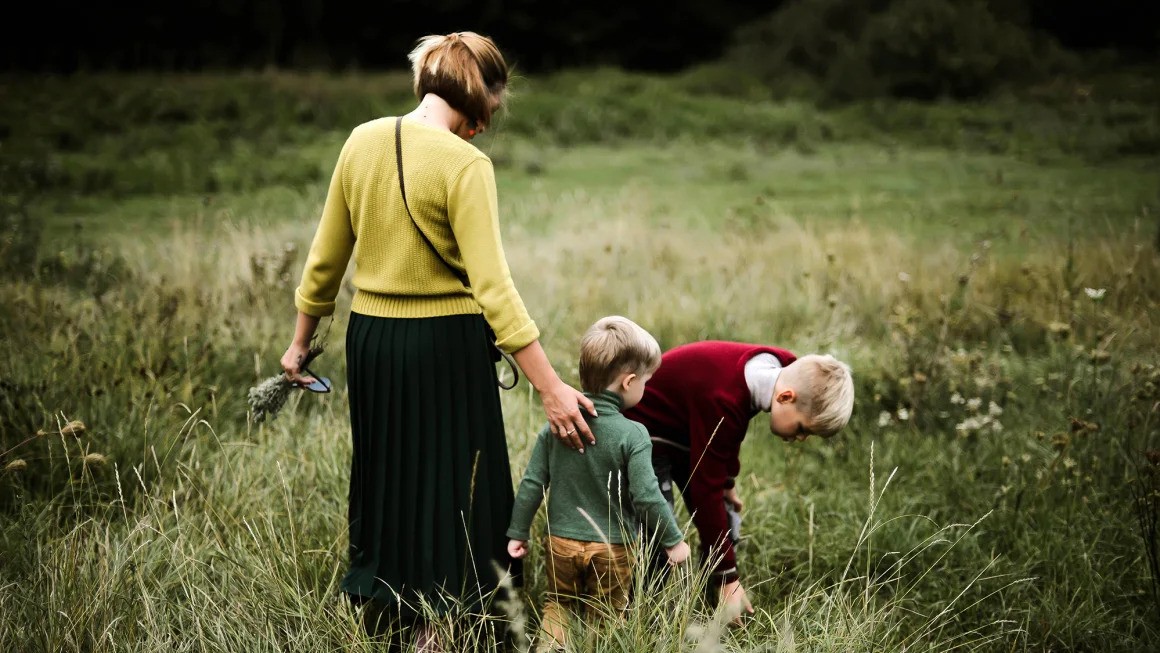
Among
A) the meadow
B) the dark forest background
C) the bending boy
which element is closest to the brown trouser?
the meadow

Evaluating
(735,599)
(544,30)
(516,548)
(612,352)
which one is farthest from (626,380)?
(544,30)

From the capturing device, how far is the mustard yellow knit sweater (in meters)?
2.38

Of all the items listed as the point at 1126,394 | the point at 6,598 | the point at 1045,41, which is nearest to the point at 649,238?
the point at 1126,394

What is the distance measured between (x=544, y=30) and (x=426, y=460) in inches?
1187

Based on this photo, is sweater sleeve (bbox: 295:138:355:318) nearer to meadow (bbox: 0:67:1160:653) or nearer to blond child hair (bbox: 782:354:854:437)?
meadow (bbox: 0:67:1160:653)

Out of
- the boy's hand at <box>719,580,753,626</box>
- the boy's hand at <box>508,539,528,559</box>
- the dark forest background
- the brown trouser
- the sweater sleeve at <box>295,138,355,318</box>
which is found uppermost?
the dark forest background

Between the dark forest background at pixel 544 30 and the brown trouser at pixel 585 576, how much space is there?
1985 cm

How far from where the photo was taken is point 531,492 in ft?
9.11

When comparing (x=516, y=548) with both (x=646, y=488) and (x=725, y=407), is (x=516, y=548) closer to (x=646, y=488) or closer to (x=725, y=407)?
(x=646, y=488)

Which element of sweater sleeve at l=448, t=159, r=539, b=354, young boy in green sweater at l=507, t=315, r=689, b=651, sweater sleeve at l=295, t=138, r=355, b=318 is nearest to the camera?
sweater sleeve at l=448, t=159, r=539, b=354

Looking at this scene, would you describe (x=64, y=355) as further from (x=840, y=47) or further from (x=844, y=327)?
(x=840, y=47)

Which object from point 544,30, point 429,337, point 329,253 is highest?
point 544,30

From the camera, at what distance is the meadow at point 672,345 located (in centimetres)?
283

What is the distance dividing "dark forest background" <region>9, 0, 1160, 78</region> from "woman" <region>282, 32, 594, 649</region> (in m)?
19.9
